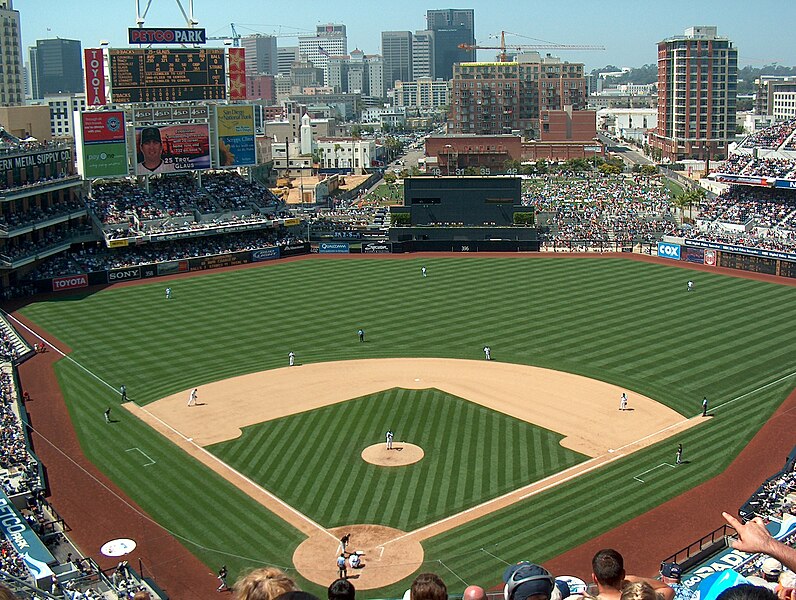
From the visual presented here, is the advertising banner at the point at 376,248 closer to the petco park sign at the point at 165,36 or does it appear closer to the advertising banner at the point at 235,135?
the advertising banner at the point at 235,135

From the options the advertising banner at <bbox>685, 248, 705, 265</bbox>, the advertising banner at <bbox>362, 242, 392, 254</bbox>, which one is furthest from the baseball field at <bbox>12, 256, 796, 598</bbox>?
the advertising banner at <bbox>362, 242, 392, 254</bbox>

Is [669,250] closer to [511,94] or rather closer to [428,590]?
[428,590]

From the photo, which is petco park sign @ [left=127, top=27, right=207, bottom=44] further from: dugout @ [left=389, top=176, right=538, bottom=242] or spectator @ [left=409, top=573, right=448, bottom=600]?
spectator @ [left=409, top=573, right=448, bottom=600]

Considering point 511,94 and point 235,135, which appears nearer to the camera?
point 235,135

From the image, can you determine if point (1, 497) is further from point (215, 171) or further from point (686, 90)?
point (686, 90)

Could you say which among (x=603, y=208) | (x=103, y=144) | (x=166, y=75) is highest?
(x=166, y=75)

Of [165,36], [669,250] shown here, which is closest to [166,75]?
[165,36]
